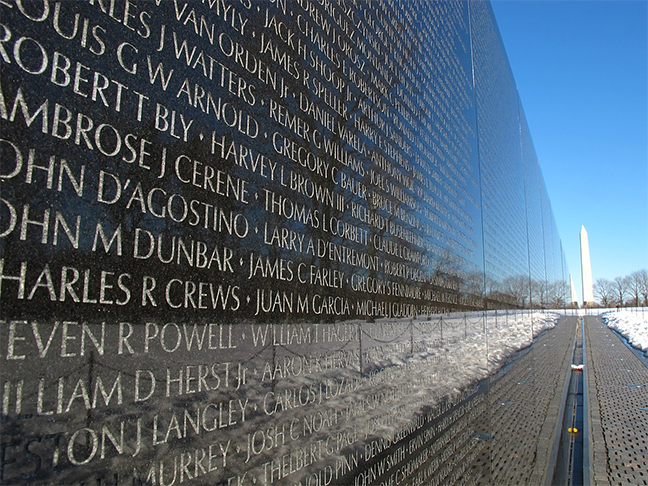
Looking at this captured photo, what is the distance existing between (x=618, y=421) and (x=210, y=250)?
6.02m

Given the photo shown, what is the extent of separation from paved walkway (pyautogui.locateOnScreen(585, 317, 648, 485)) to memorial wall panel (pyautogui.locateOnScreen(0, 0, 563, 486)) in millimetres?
1399

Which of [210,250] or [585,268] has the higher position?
[585,268]

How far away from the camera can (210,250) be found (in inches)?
64.8

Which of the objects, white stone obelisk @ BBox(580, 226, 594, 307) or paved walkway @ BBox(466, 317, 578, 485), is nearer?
paved walkway @ BBox(466, 317, 578, 485)

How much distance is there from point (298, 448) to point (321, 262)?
838mm

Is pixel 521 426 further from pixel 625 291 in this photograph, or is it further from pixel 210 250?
pixel 625 291

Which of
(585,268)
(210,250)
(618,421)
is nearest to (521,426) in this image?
(618,421)

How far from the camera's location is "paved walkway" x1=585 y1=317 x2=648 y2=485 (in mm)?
4008

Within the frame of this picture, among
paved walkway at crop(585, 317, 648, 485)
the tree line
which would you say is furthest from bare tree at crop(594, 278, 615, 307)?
paved walkway at crop(585, 317, 648, 485)

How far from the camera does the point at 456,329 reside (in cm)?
459

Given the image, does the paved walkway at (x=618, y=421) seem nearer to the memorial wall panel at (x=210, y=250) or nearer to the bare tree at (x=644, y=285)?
the memorial wall panel at (x=210, y=250)

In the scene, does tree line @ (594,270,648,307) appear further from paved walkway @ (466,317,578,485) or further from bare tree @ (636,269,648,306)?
paved walkway @ (466,317,578,485)

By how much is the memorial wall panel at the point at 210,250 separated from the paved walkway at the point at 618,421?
1399 mm

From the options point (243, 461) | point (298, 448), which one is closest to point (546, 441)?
point (298, 448)
